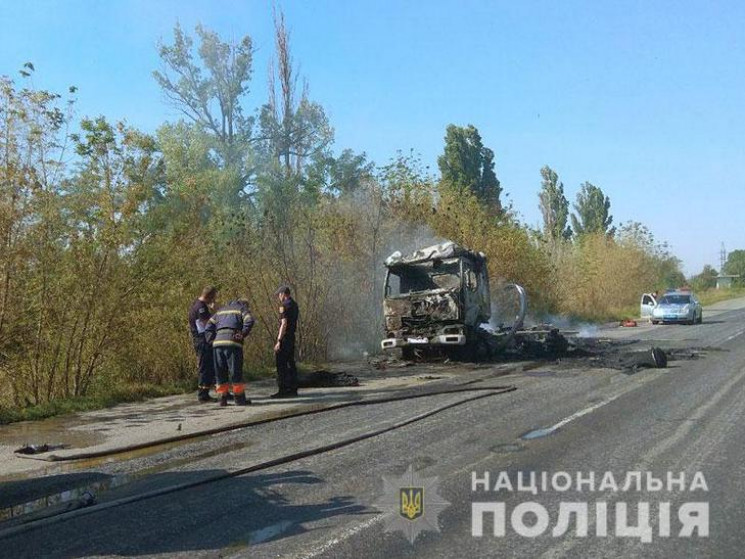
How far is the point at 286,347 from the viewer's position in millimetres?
11094

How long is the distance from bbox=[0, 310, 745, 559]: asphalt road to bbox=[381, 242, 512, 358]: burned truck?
5587mm

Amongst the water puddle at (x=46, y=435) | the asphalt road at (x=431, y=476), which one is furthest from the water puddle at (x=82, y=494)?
the water puddle at (x=46, y=435)

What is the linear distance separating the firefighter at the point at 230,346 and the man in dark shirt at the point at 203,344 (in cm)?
54

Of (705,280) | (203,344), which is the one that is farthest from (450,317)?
(705,280)

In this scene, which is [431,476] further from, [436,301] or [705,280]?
[705,280]

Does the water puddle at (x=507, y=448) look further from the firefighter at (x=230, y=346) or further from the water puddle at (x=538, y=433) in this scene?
the firefighter at (x=230, y=346)

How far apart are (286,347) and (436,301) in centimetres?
580

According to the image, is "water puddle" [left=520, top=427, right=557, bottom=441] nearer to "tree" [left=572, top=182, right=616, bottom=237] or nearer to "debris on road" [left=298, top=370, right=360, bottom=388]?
"debris on road" [left=298, top=370, right=360, bottom=388]

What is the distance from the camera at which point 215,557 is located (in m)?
4.21

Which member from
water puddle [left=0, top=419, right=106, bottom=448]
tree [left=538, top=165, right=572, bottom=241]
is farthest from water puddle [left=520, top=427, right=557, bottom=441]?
tree [left=538, top=165, right=572, bottom=241]

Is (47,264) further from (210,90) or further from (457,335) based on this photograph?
(210,90)

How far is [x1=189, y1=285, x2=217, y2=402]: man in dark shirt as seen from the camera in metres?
10.9

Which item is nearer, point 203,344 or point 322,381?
point 203,344

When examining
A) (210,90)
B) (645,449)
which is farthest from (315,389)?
(210,90)
